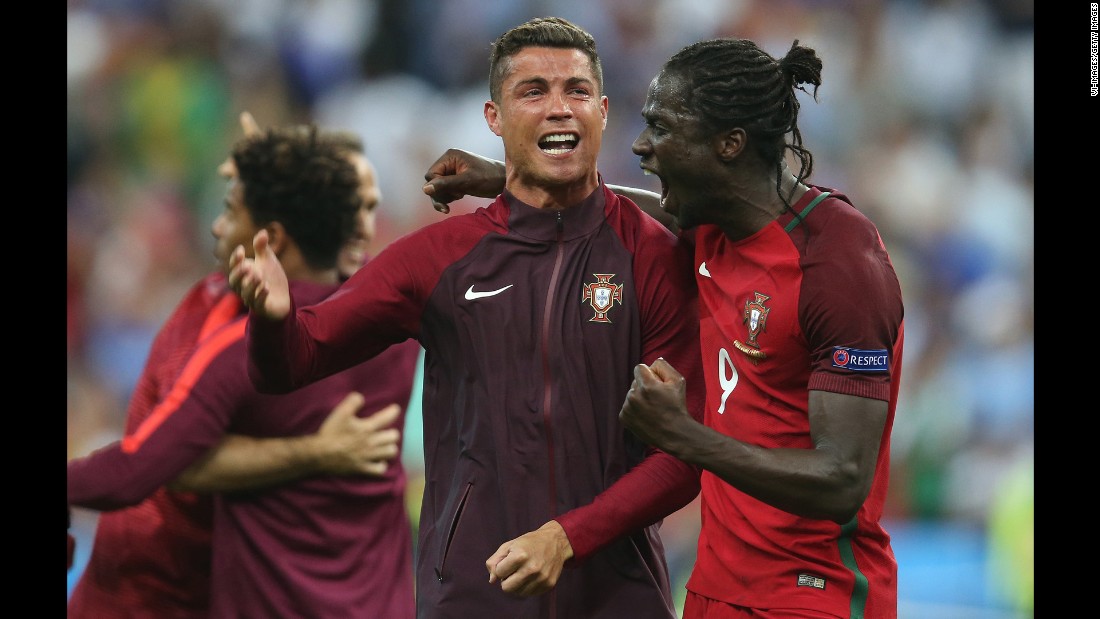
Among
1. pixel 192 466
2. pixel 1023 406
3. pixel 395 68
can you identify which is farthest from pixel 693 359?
pixel 395 68

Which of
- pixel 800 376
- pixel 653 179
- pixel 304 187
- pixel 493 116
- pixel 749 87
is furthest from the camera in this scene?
pixel 653 179

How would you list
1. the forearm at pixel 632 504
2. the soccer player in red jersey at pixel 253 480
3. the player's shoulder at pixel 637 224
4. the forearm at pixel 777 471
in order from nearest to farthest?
the forearm at pixel 777 471
the forearm at pixel 632 504
the player's shoulder at pixel 637 224
the soccer player in red jersey at pixel 253 480

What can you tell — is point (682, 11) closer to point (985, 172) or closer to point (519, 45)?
point (985, 172)

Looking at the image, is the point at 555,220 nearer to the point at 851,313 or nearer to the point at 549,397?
the point at 549,397

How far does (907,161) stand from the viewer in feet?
27.1

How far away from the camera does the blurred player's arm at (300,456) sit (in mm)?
4062

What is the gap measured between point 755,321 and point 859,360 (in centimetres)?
30

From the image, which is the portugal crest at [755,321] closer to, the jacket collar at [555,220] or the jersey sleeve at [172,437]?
the jacket collar at [555,220]

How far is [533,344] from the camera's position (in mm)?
3230

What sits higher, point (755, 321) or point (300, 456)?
point (755, 321)

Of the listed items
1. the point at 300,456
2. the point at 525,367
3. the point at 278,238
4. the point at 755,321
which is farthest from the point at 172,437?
the point at 755,321

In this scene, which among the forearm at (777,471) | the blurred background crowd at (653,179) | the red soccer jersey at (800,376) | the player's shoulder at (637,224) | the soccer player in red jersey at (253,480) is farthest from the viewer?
the blurred background crowd at (653,179)

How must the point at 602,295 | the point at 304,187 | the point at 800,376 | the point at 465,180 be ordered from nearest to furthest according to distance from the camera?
1. the point at 800,376
2. the point at 602,295
3. the point at 465,180
4. the point at 304,187

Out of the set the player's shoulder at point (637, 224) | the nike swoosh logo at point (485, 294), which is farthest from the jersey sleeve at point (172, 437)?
the player's shoulder at point (637, 224)
